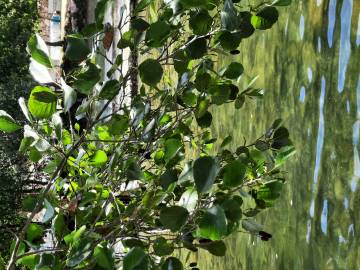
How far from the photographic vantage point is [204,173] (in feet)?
4.40

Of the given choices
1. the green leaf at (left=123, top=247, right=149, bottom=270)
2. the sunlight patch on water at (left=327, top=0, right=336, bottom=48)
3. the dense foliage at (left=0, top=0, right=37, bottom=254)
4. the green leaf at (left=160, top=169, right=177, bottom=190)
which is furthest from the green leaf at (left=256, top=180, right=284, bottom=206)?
the dense foliage at (left=0, top=0, right=37, bottom=254)

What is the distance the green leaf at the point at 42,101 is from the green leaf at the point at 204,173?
491mm

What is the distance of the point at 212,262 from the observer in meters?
3.80

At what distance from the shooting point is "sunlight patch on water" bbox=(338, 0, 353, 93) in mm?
2232

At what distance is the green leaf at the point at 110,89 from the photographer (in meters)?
1.65

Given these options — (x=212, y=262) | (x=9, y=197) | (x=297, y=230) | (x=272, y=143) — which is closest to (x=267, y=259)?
(x=297, y=230)

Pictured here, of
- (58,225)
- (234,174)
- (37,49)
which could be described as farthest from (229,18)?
(58,225)

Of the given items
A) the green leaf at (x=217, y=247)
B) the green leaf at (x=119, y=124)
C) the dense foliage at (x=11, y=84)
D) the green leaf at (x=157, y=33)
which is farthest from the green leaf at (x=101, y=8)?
the dense foliage at (x=11, y=84)

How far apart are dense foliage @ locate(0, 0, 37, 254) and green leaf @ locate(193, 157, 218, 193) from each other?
458cm

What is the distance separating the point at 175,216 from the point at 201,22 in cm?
59

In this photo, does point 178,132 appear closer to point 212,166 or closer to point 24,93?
point 212,166

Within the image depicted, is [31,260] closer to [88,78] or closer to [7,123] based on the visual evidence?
[7,123]

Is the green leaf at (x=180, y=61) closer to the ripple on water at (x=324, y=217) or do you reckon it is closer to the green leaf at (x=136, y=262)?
the green leaf at (x=136, y=262)

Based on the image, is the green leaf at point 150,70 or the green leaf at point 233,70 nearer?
the green leaf at point 150,70
